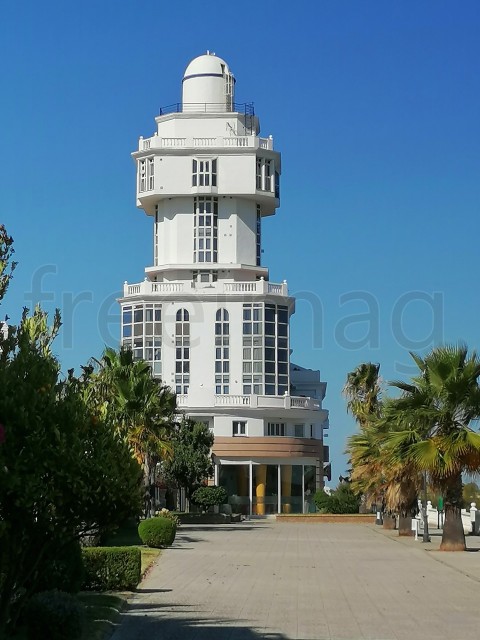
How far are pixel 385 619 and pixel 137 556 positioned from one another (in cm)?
582

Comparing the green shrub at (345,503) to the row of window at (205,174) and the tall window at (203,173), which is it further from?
the tall window at (203,173)

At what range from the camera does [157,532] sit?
1527 inches

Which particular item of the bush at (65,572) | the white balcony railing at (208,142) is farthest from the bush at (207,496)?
the bush at (65,572)

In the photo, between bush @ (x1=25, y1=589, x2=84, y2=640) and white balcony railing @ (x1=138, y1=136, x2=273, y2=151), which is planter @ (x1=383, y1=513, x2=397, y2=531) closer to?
white balcony railing @ (x1=138, y1=136, x2=273, y2=151)

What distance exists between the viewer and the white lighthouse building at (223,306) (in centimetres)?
9044

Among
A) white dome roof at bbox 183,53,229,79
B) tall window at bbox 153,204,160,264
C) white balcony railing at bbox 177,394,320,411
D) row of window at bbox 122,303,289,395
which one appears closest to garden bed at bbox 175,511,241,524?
white balcony railing at bbox 177,394,320,411

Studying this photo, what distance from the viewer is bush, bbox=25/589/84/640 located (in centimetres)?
1467

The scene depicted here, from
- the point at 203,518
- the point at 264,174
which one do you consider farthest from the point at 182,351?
the point at 203,518

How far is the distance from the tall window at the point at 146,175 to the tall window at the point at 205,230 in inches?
154

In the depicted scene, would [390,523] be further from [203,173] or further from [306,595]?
[203,173]

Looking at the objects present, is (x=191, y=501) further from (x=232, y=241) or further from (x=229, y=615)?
(x=229, y=615)

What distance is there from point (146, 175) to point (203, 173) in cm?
482

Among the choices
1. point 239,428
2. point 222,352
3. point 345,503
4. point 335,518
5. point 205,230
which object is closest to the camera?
point 335,518

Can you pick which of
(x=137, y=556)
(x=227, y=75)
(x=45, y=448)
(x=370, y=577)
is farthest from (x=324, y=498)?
(x=45, y=448)
